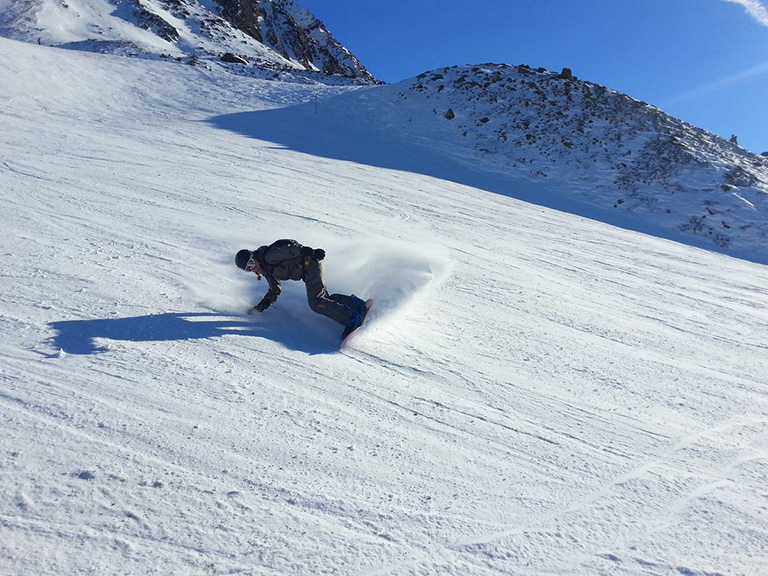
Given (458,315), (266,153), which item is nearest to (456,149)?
(266,153)

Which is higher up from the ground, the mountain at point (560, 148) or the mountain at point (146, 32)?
the mountain at point (146, 32)

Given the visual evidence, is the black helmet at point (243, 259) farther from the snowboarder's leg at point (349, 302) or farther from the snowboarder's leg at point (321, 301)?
the snowboarder's leg at point (349, 302)

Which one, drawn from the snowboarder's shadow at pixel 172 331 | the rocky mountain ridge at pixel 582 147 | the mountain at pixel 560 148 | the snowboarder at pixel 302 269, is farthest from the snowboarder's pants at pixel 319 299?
the rocky mountain ridge at pixel 582 147

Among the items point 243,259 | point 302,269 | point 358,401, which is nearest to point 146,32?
point 243,259

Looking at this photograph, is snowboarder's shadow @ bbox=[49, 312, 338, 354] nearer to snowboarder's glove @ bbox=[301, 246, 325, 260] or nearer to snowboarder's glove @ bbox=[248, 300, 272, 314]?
snowboarder's glove @ bbox=[248, 300, 272, 314]

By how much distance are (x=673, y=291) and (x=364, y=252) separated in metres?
5.38

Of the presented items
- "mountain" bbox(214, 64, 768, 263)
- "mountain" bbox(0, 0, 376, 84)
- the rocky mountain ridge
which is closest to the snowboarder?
"mountain" bbox(214, 64, 768, 263)

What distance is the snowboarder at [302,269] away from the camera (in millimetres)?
5082

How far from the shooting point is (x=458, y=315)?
6188 millimetres

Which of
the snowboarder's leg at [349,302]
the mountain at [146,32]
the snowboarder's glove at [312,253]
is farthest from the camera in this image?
the mountain at [146,32]

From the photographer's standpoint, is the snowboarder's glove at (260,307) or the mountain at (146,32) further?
the mountain at (146,32)

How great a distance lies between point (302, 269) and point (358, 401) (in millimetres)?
1690

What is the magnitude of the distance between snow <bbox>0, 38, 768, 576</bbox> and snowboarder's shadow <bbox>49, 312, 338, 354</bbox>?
3 centimetres

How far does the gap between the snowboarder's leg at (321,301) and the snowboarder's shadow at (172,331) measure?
0.90 feet
